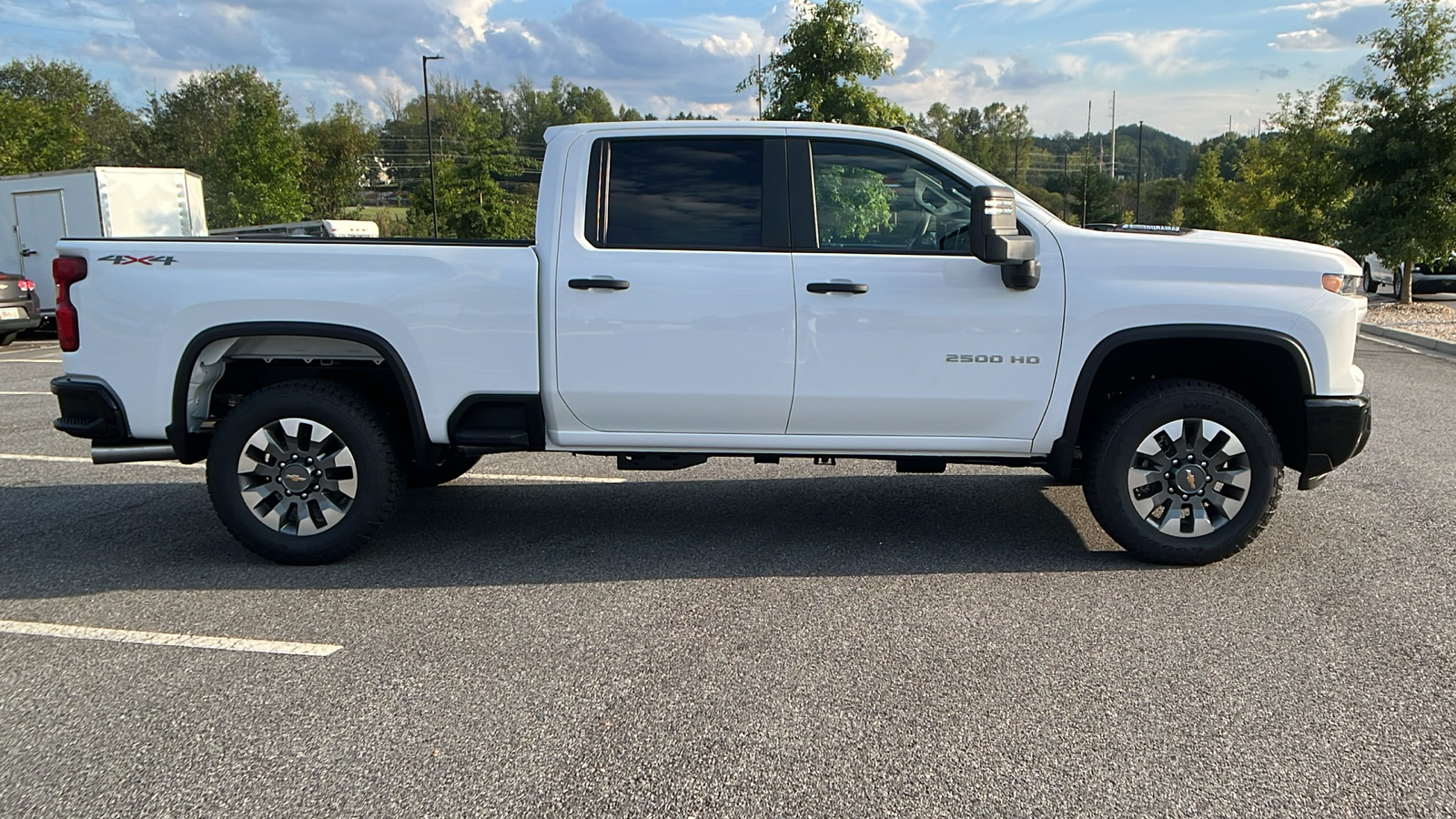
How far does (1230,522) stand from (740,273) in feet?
8.26

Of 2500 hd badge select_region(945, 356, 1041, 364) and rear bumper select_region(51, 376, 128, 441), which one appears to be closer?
2500 hd badge select_region(945, 356, 1041, 364)

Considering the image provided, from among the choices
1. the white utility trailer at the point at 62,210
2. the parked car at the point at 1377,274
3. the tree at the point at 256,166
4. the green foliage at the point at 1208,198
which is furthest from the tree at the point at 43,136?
the green foliage at the point at 1208,198

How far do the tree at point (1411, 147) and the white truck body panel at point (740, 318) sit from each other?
15.0m

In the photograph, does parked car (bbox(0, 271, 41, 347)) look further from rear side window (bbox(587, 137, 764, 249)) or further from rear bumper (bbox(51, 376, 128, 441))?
rear side window (bbox(587, 137, 764, 249))

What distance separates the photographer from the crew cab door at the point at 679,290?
4734 millimetres

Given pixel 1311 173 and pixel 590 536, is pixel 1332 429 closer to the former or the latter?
pixel 590 536

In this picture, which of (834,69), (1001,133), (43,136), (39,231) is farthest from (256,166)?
(1001,133)

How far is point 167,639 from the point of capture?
414 centimetres

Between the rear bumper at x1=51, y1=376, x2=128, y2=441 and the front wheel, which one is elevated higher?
the rear bumper at x1=51, y1=376, x2=128, y2=441

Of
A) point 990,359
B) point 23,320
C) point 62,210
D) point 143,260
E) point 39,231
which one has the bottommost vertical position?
point 23,320

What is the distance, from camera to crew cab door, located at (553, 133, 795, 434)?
4.73 meters

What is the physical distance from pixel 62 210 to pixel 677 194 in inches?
705

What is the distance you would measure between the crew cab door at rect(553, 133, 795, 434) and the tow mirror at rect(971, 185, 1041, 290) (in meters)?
0.84

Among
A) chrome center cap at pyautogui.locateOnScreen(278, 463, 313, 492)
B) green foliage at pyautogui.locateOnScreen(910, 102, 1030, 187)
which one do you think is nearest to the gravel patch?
chrome center cap at pyautogui.locateOnScreen(278, 463, 313, 492)
